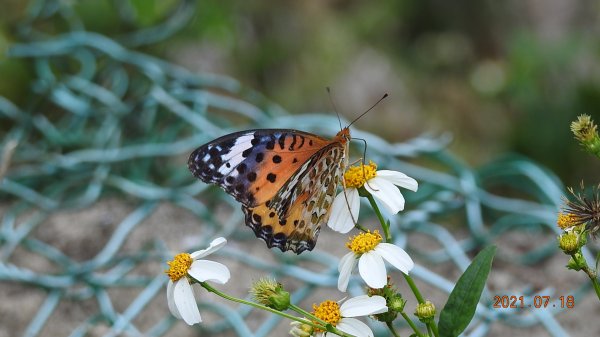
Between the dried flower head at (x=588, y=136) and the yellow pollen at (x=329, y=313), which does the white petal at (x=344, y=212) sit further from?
the dried flower head at (x=588, y=136)

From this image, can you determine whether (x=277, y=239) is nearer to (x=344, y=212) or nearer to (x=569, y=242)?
(x=344, y=212)

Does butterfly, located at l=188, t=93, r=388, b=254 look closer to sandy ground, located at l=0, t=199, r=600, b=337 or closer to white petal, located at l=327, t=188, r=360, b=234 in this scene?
white petal, located at l=327, t=188, r=360, b=234

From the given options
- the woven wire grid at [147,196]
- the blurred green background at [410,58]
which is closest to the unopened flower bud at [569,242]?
the woven wire grid at [147,196]

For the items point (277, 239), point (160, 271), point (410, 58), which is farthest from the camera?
point (410, 58)

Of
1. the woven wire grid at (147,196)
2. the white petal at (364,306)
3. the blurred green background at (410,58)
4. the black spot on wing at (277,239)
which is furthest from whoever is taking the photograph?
the blurred green background at (410,58)

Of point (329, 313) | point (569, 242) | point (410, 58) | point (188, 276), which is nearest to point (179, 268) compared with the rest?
point (188, 276)

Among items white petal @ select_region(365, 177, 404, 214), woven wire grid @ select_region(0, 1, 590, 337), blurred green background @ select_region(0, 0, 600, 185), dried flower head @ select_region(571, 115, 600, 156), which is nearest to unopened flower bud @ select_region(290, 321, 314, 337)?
white petal @ select_region(365, 177, 404, 214)
